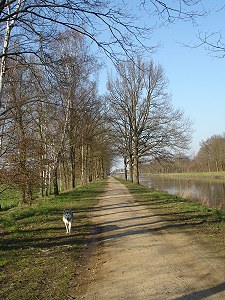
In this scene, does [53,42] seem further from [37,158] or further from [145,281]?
[37,158]

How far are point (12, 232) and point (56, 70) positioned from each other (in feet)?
15.5

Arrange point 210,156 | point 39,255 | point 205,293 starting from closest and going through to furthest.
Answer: point 205,293
point 39,255
point 210,156

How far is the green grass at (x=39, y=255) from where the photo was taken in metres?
4.88

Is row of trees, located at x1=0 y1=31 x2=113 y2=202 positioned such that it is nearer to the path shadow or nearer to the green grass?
the green grass

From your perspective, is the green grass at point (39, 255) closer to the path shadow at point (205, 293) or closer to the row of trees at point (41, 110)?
the path shadow at point (205, 293)

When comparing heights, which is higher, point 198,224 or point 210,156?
point 210,156

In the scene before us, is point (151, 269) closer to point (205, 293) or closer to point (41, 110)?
point (205, 293)

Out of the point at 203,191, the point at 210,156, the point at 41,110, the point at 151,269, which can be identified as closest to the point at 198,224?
the point at 151,269

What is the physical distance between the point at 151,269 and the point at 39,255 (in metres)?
2.53

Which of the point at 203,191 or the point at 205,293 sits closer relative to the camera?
the point at 205,293

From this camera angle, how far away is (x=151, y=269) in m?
5.54

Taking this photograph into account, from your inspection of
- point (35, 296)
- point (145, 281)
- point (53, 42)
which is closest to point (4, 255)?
point (35, 296)

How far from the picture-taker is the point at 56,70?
7395 millimetres

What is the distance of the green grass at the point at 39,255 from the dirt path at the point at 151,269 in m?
0.46
